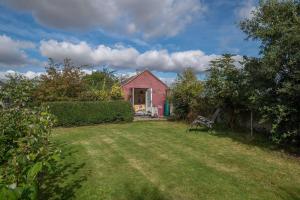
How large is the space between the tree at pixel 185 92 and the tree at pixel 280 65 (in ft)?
22.0

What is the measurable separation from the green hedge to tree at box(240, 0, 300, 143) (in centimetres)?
904

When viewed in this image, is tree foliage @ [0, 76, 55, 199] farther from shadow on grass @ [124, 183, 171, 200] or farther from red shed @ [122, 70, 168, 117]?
red shed @ [122, 70, 168, 117]

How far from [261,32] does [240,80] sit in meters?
2.97

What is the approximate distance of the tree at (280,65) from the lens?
7.15 m

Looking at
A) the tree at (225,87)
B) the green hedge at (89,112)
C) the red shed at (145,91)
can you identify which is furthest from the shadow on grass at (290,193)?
the red shed at (145,91)

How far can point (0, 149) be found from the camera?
311cm

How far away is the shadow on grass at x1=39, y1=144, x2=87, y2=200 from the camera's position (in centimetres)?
452

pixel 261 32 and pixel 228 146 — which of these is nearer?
pixel 261 32

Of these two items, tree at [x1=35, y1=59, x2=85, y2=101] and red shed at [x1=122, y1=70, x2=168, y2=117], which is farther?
red shed at [x1=122, y1=70, x2=168, y2=117]

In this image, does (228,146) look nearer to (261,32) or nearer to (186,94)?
(261,32)

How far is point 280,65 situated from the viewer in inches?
301

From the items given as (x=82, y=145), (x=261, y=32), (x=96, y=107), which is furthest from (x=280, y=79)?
(x=96, y=107)

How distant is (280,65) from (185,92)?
849 cm

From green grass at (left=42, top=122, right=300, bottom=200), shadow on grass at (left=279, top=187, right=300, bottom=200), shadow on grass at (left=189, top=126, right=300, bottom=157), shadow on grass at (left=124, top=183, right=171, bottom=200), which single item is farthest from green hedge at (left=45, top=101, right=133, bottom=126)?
shadow on grass at (left=279, top=187, right=300, bottom=200)
